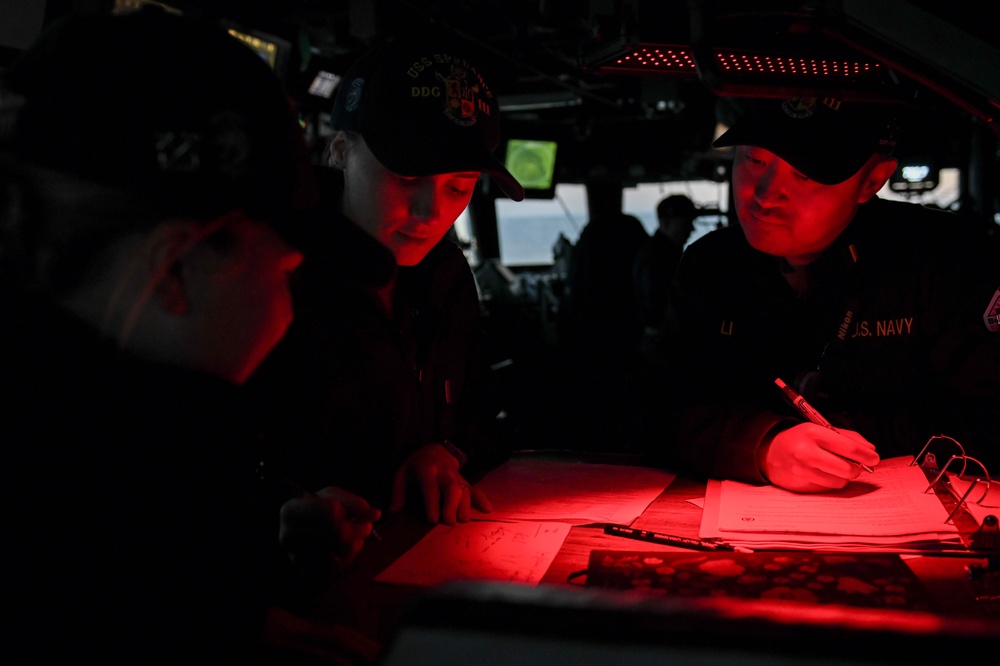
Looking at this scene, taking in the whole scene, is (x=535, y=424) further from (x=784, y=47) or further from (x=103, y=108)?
(x=103, y=108)

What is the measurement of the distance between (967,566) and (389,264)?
105cm

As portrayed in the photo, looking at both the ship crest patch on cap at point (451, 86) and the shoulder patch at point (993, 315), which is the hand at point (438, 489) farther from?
the shoulder patch at point (993, 315)

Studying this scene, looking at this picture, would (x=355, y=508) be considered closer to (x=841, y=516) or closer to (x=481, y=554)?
(x=481, y=554)

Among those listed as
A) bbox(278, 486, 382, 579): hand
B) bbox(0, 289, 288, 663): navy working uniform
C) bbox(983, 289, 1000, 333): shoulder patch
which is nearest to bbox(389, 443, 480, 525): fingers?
bbox(278, 486, 382, 579): hand

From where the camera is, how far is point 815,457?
155 cm

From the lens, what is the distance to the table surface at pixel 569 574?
41.9 inches

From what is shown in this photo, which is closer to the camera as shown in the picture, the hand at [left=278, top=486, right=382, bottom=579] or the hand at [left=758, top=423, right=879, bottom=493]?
the hand at [left=278, top=486, right=382, bottom=579]

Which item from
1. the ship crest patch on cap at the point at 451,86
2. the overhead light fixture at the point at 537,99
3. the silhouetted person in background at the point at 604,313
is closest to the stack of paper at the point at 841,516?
the ship crest patch on cap at the point at 451,86

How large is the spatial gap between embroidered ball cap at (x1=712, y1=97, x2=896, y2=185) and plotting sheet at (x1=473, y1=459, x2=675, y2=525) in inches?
33.3

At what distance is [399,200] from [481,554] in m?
0.82

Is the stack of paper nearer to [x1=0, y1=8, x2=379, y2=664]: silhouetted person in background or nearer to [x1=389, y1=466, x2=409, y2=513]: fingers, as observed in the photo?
[x1=389, y1=466, x2=409, y2=513]: fingers

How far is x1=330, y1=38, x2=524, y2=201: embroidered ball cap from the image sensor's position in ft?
5.19

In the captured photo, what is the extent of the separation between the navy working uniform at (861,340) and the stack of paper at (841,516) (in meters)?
0.18

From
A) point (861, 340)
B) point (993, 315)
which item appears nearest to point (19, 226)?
point (861, 340)
